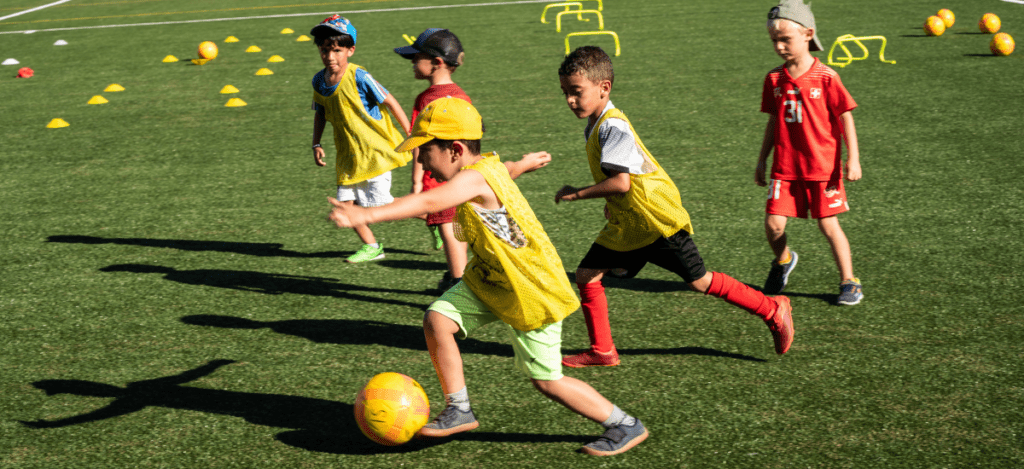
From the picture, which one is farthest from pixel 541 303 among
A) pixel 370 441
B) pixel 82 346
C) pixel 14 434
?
pixel 82 346

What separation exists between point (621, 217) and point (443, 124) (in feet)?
4.07

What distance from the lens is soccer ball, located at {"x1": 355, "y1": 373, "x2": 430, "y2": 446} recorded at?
3846 millimetres

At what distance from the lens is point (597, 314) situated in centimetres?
459

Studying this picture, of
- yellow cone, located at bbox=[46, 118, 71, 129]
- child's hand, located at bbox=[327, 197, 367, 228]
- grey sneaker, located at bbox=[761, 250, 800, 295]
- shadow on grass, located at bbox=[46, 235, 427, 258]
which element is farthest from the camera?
yellow cone, located at bbox=[46, 118, 71, 129]

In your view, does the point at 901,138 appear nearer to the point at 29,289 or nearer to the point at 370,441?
the point at 370,441

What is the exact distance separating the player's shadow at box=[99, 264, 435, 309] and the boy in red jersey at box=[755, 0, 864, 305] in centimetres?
229

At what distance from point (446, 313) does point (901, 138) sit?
643 cm

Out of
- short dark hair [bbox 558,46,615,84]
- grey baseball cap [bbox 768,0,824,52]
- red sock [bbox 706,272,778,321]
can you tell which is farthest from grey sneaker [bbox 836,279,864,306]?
short dark hair [bbox 558,46,615,84]

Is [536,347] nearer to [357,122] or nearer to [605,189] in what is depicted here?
[605,189]

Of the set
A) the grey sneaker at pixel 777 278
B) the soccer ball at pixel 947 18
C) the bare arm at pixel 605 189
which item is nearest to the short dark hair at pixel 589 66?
the bare arm at pixel 605 189

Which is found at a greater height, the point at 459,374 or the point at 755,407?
the point at 459,374

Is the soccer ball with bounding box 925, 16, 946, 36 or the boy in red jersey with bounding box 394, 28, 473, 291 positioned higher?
the boy in red jersey with bounding box 394, 28, 473, 291

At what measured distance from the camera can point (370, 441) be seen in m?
4.07

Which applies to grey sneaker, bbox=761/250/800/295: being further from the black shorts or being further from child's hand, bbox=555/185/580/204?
child's hand, bbox=555/185/580/204
